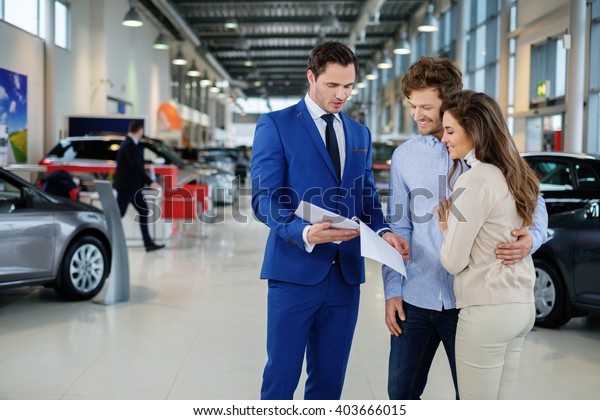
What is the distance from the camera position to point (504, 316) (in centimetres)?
198

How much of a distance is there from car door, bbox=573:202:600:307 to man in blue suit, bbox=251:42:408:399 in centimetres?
311

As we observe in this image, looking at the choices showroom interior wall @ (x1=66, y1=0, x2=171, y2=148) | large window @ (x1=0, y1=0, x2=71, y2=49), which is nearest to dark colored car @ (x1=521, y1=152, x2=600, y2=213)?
large window @ (x1=0, y1=0, x2=71, y2=49)

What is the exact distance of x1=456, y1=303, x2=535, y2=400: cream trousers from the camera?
1986mm

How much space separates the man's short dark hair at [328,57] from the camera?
228 cm

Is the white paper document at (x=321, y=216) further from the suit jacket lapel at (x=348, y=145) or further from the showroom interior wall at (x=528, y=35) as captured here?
the showroom interior wall at (x=528, y=35)

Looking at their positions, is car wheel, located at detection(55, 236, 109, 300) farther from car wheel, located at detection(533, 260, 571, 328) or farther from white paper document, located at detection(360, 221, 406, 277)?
white paper document, located at detection(360, 221, 406, 277)

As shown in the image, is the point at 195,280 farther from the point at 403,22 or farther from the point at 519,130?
the point at 403,22

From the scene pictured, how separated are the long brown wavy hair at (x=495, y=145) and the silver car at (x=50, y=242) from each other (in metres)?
4.40

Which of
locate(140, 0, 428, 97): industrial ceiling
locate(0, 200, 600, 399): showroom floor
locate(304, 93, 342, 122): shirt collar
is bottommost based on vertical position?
locate(0, 200, 600, 399): showroom floor

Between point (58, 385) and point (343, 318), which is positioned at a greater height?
point (343, 318)

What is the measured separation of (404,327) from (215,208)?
14.5 meters

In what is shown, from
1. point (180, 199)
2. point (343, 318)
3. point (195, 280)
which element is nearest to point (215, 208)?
point (180, 199)
